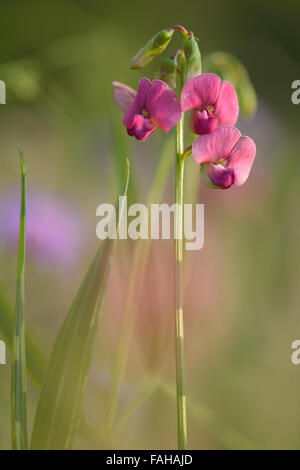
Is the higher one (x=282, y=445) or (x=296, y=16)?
(x=296, y=16)

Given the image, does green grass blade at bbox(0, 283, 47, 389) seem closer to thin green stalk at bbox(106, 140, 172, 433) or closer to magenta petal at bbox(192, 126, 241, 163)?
thin green stalk at bbox(106, 140, 172, 433)

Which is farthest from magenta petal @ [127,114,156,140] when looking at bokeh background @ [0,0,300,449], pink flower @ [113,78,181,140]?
bokeh background @ [0,0,300,449]

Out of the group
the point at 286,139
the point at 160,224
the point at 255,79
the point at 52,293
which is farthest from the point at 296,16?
the point at 52,293

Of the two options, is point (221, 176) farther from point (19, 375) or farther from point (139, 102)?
point (19, 375)

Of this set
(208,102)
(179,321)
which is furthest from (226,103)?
(179,321)

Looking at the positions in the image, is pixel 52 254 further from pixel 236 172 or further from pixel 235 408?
pixel 236 172

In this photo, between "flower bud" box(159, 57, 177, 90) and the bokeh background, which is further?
the bokeh background
